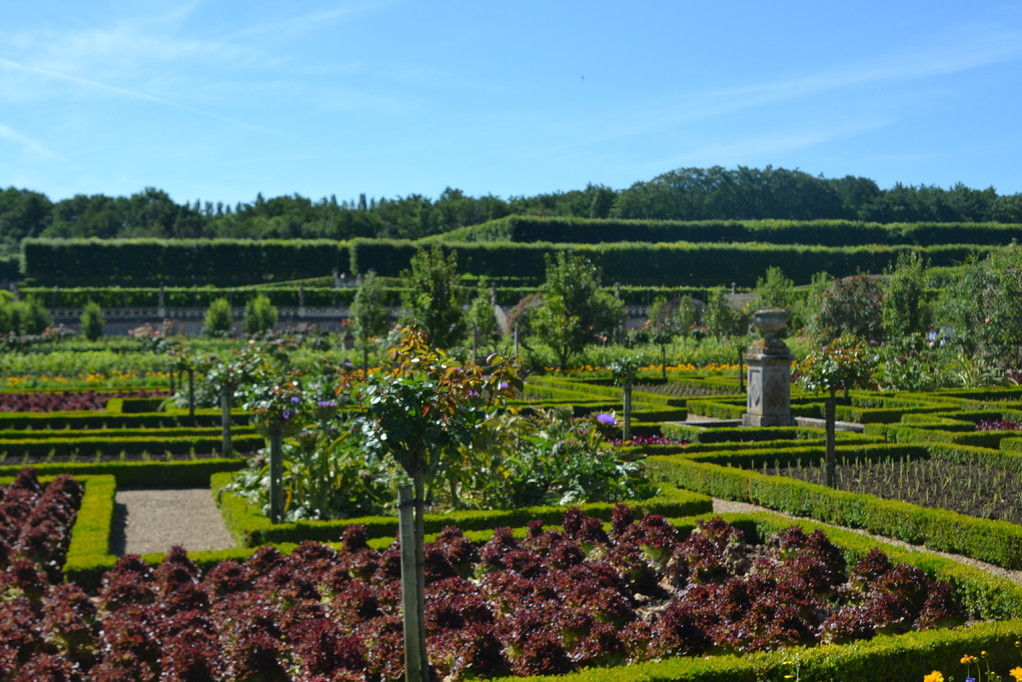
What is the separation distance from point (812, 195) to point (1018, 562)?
71.8 m

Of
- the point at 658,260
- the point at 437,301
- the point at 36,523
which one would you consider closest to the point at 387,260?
the point at 658,260

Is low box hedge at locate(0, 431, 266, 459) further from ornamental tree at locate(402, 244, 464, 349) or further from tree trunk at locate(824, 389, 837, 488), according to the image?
ornamental tree at locate(402, 244, 464, 349)

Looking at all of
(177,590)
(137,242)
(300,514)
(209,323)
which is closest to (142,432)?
(300,514)

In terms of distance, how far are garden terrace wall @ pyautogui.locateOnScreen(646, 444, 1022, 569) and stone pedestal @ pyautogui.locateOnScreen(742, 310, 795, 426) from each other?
9.55 ft

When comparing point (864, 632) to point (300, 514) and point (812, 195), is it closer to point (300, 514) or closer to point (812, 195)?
point (300, 514)

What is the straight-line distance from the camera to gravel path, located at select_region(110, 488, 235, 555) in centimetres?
837

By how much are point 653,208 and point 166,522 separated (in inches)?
2622

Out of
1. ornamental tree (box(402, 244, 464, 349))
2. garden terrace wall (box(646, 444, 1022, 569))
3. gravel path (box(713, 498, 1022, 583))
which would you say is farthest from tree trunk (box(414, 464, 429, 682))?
ornamental tree (box(402, 244, 464, 349))

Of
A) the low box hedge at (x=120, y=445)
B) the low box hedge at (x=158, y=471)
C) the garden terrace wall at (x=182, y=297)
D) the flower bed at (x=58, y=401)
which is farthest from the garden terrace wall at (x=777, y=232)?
the low box hedge at (x=158, y=471)

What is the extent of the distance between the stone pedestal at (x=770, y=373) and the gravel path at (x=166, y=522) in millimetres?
8086

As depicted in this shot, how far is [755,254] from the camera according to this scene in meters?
53.0

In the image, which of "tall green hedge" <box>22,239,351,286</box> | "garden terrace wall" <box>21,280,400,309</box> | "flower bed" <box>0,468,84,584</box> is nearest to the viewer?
"flower bed" <box>0,468,84,584</box>

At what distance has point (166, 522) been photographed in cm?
933

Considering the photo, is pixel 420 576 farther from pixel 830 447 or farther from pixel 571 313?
pixel 571 313
